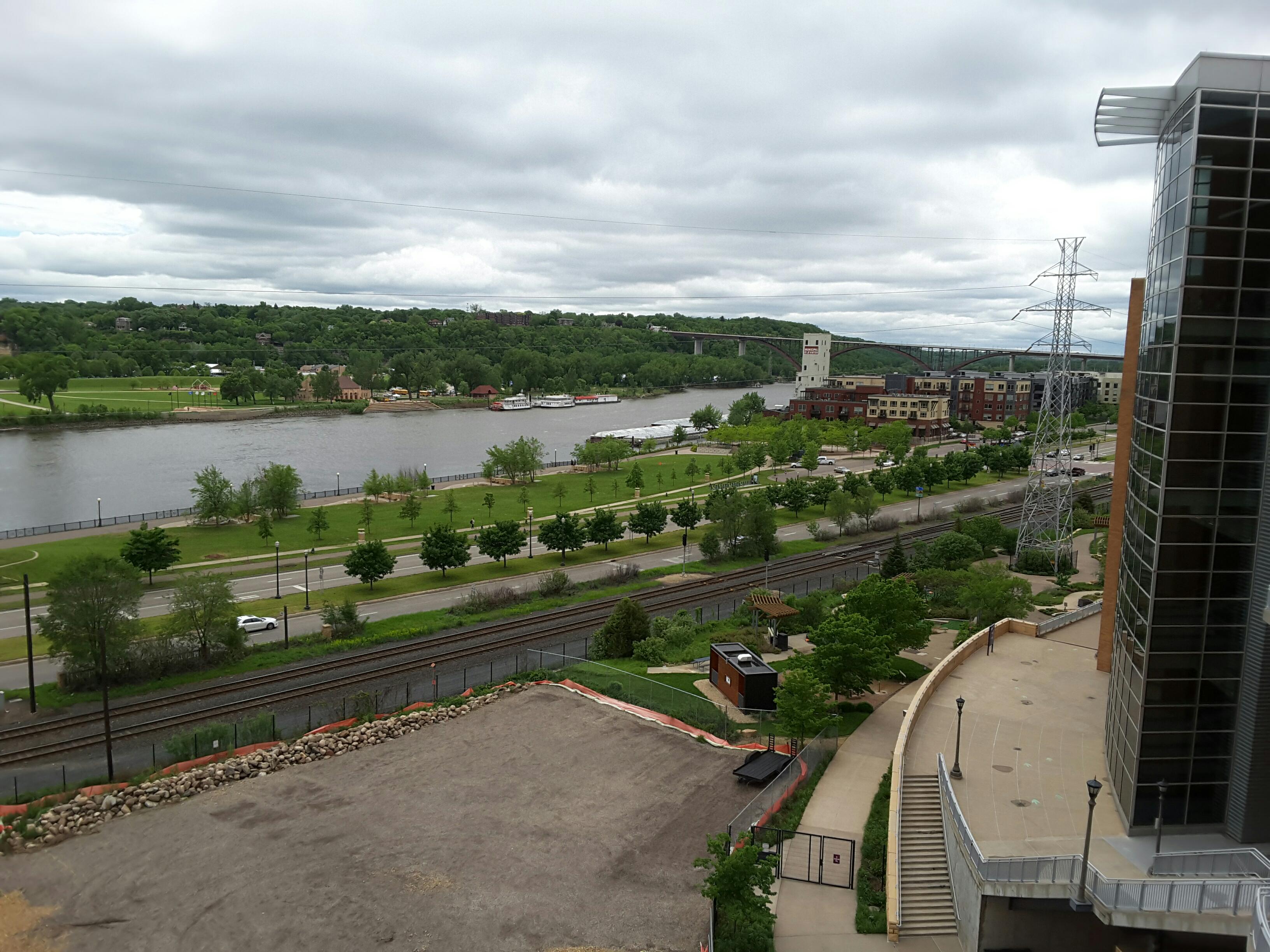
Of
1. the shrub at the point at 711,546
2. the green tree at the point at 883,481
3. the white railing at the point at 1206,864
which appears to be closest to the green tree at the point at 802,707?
the white railing at the point at 1206,864

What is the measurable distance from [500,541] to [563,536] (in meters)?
3.76

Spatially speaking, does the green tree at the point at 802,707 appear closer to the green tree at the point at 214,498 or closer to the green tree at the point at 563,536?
the green tree at the point at 563,536

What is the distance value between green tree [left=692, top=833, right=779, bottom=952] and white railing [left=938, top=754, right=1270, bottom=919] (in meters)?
3.44

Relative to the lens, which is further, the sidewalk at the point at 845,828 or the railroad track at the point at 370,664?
the railroad track at the point at 370,664

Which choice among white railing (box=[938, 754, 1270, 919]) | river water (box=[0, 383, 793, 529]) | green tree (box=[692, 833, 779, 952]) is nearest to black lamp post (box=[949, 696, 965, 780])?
white railing (box=[938, 754, 1270, 919])

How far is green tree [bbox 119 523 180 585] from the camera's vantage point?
36250 millimetres

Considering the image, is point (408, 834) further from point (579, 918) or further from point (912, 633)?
point (912, 633)

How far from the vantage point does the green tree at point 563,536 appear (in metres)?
42.8

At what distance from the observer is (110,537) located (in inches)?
1797

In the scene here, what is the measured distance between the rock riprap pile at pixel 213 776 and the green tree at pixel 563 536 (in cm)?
1873

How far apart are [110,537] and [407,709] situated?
3132 cm

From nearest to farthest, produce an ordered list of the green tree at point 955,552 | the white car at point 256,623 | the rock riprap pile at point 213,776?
the rock riprap pile at point 213,776
the white car at point 256,623
the green tree at point 955,552

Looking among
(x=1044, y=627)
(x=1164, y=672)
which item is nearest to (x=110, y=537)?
(x=1044, y=627)

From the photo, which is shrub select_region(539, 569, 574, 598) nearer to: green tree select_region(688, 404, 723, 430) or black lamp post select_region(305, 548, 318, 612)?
black lamp post select_region(305, 548, 318, 612)
